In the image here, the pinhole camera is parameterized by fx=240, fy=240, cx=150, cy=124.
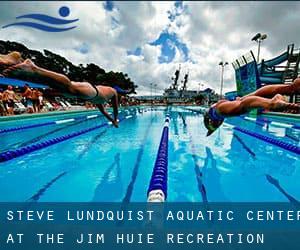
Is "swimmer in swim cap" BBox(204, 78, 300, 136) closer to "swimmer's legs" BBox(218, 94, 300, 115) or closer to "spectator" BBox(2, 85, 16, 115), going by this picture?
"swimmer's legs" BBox(218, 94, 300, 115)

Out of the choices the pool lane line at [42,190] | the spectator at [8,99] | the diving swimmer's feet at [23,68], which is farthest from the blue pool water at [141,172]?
the spectator at [8,99]

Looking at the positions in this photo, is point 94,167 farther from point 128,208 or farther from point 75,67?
point 75,67

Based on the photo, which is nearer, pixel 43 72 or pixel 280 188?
pixel 43 72

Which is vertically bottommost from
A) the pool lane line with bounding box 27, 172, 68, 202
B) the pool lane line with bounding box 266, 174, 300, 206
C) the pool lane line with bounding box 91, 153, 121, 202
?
the pool lane line with bounding box 266, 174, 300, 206

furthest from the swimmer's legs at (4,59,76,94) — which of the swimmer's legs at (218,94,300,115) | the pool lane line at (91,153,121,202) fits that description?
the swimmer's legs at (218,94,300,115)

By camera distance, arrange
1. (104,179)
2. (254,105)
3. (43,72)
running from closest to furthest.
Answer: (43,72), (254,105), (104,179)

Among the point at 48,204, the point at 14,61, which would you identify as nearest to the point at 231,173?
the point at 48,204

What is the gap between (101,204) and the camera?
280cm

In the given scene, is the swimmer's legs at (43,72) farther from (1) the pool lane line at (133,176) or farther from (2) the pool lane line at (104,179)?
(1) the pool lane line at (133,176)

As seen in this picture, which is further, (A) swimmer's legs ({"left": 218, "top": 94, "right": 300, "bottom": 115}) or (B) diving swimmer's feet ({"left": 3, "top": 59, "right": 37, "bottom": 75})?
(A) swimmer's legs ({"left": 218, "top": 94, "right": 300, "bottom": 115})

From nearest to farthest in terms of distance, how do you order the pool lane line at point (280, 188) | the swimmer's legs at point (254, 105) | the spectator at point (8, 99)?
the pool lane line at point (280, 188), the swimmer's legs at point (254, 105), the spectator at point (8, 99)

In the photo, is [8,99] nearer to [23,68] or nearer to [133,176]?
[133,176]

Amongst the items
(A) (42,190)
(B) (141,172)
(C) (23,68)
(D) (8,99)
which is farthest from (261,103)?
(D) (8,99)

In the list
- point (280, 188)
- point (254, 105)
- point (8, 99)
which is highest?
point (8, 99)
